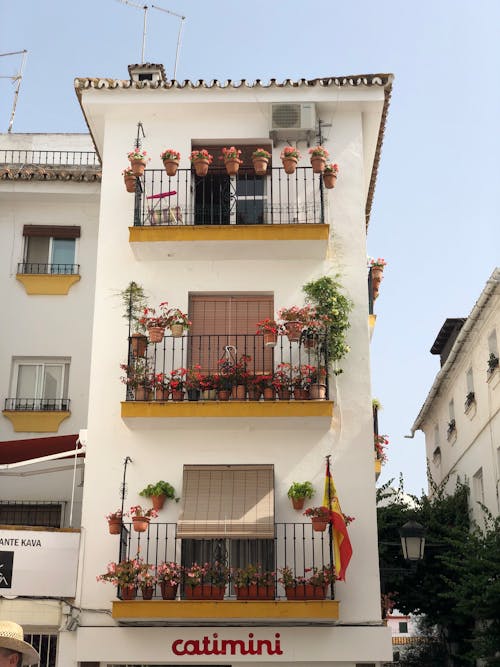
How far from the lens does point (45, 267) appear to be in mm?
21188

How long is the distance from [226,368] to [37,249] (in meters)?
5.98

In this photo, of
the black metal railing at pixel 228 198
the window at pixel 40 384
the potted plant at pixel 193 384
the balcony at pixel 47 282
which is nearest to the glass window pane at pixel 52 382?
the window at pixel 40 384

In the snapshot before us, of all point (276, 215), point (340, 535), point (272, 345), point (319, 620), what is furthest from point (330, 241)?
point (319, 620)

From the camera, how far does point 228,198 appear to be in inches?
764

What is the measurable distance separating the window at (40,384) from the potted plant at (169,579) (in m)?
5.12

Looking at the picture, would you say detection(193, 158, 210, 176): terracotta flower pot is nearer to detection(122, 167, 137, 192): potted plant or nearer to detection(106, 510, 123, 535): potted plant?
detection(122, 167, 137, 192): potted plant

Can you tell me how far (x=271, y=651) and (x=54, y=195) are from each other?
1020cm

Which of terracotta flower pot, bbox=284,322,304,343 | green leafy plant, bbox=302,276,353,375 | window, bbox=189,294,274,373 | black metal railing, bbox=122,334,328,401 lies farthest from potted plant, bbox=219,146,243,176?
terracotta flower pot, bbox=284,322,304,343

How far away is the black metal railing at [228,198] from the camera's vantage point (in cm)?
1875

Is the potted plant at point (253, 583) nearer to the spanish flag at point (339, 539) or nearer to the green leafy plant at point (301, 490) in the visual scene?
the spanish flag at point (339, 539)

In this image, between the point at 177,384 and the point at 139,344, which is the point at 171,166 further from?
the point at 177,384

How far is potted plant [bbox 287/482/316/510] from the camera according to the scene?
1677cm

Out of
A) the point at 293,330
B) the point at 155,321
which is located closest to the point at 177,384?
the point at 155,321

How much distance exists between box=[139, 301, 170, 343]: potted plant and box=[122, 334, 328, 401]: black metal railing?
193mm
